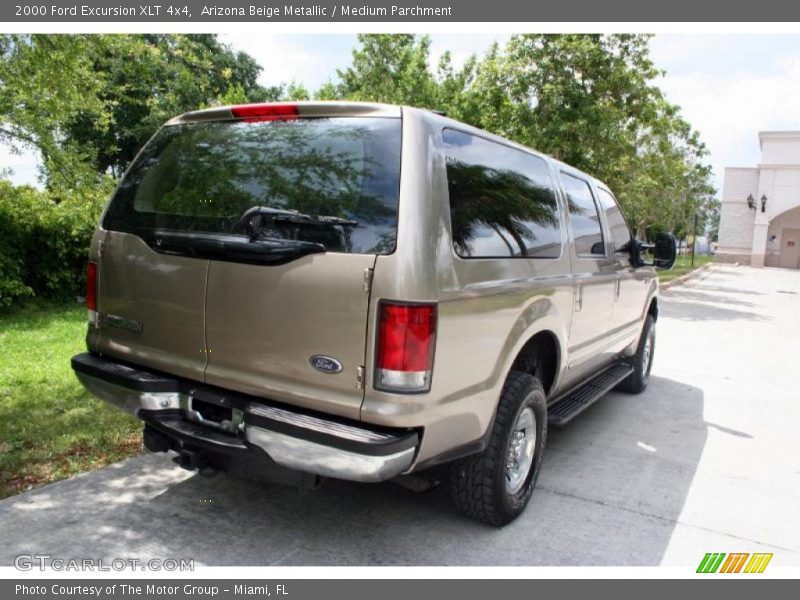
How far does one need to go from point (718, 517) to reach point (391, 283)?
2.65m

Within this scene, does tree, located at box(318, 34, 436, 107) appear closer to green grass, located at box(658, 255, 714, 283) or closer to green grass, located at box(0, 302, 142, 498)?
green grass, located at box(658, 255, 714, 283)

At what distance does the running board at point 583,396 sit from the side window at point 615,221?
42.8 inches

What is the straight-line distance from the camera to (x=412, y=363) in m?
2.59

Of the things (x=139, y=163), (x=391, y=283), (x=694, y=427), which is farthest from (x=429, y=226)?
(x=694, y=427)

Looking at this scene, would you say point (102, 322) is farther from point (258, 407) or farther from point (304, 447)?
point (304, 447)

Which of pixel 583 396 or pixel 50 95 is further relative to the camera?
pixel 50 95

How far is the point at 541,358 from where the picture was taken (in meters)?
3.98

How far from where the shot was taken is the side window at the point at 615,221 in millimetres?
5191

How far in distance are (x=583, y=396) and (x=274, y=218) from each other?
2914 millimetres

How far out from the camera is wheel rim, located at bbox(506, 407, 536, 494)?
3500 millimetres

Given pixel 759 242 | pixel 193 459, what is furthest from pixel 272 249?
pixel 759 242

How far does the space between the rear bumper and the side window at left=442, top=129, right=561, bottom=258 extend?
96 centimetres

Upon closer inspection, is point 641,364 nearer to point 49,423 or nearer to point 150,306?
point 150,306

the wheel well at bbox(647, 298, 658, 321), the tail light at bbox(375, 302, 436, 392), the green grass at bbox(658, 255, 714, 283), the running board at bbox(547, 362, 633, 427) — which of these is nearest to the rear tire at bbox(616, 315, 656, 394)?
the wheel well at bbox(647, 298, 658, 321)
